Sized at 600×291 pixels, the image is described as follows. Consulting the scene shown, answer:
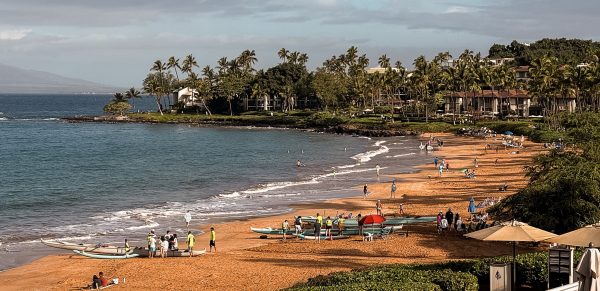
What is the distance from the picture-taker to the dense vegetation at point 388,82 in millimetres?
97688

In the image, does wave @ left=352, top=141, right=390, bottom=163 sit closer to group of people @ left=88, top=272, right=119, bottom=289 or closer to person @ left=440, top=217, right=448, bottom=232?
person @ left=440, top=217, right=448, bottom=232

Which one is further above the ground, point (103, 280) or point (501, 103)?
point (501, 103)

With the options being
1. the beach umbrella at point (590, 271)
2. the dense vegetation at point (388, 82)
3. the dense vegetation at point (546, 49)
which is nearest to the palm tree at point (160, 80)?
the dense vegetation at point (388, 82)

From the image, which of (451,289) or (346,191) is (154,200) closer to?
(346,191)

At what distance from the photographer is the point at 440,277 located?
16.6 m

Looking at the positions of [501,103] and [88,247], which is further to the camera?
[501,103]

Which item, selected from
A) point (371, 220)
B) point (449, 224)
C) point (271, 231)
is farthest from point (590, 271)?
point (271, 231)

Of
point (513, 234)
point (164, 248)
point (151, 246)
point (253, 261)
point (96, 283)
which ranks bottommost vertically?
point (253, 261)

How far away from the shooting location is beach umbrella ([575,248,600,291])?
13508 mm

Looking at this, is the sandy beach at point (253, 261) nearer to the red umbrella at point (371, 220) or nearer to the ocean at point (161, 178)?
the red umbrella at point (371, 220)

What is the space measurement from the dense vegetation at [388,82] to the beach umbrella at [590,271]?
7697 centimetres

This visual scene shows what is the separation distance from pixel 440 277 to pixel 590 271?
390 cm

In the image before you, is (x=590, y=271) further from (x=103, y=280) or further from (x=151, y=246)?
(x=151, y=246)

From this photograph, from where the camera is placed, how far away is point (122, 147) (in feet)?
317
